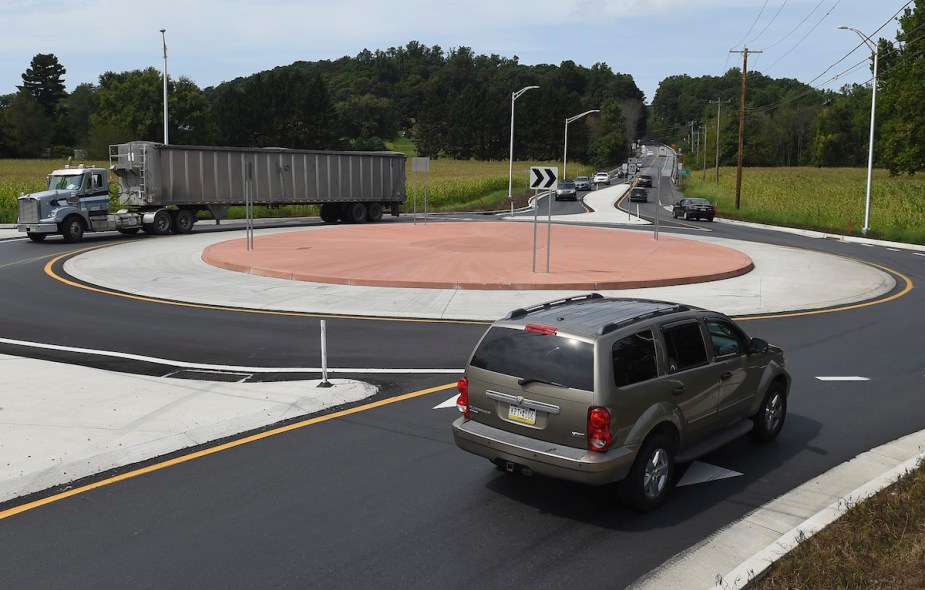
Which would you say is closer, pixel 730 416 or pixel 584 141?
pixel 730 416

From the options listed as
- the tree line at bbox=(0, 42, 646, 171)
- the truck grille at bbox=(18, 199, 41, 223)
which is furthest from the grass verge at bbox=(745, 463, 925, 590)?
the tree line at bbox=(0, 42, 646, 171)

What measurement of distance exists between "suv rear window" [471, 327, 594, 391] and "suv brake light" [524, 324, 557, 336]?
3cm

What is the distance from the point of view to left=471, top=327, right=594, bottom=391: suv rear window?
6.57 m

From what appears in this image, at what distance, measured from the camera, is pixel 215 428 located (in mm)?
8898

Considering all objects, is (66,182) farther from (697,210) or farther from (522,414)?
(697,210)

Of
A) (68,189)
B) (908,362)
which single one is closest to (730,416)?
(908,362)

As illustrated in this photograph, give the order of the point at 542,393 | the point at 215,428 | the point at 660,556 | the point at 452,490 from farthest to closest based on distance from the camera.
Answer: the point at 215,428 → the point at 452,490 → the point at 542,393 → the point at 660,556

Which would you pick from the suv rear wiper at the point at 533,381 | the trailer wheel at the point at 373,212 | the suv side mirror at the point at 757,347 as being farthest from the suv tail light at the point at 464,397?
the trailer wheel at the point at 373,212

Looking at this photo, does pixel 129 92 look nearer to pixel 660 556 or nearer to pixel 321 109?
pixel 321 109

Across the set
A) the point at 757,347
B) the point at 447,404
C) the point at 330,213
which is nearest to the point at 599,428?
the point at 757,347

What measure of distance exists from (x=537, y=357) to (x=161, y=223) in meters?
32.3

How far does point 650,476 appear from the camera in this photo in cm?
688

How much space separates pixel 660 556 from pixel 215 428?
5094 mm

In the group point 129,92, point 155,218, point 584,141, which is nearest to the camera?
point 155,218
